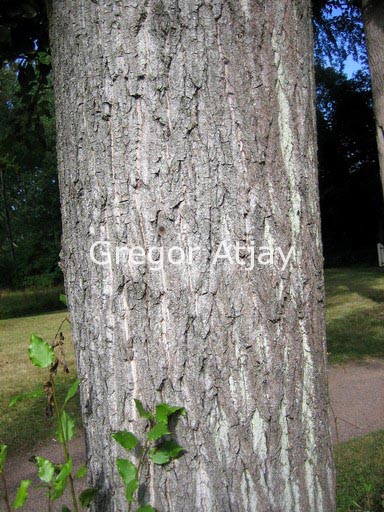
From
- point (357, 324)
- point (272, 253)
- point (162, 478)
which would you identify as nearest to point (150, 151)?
point (272, 253)

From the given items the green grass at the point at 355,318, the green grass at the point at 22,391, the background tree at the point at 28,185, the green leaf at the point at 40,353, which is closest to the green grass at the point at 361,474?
the green leaf at the point at 40,353

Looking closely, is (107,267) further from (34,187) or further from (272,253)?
(34,187)

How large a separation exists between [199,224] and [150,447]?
1.80ft

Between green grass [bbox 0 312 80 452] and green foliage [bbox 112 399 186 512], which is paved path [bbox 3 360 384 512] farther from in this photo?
green foliage [bbox 112 399 186 512]

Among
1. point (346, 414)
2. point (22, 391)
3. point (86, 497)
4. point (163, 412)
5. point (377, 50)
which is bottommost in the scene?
point (346, 414)

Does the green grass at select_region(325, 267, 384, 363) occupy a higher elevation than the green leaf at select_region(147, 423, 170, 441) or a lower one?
lower

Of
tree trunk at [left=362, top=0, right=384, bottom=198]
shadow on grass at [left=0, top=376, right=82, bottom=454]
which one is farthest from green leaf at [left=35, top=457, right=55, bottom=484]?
tree trunk at [left=362, top=0, right=384, bottom=198]

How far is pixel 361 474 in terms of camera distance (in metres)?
3.83

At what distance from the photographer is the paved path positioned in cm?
434

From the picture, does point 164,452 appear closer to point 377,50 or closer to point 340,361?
point 340,361

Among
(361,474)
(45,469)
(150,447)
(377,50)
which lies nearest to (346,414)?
(361,474)

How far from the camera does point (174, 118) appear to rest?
1280 mm

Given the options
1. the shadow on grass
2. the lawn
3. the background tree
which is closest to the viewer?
the lawn

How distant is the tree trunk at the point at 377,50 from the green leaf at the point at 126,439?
774cm
